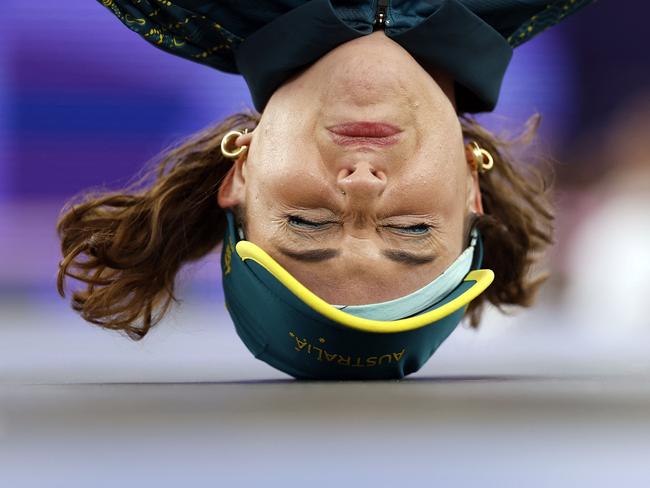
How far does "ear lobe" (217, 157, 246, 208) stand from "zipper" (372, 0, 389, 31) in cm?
33

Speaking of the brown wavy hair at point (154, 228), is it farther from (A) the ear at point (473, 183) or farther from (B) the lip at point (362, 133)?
(B) the lip at point (362, 133)

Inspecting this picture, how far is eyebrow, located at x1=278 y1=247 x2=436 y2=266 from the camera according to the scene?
1608 millimetres

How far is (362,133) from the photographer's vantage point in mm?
1622

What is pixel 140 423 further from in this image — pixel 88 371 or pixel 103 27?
pixel 103 27

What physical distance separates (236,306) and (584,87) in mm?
3262

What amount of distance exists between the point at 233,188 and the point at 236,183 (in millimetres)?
13

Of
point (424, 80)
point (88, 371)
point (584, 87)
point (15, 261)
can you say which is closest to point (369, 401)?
point (424, 80)

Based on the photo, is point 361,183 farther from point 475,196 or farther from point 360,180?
point 475,196

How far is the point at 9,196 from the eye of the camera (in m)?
3.96

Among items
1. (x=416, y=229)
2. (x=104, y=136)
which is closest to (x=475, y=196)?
(x=416, y=229)

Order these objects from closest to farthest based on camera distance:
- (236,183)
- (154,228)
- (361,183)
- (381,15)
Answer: (361,183) < (381,15) < (236,183) < (154,228)

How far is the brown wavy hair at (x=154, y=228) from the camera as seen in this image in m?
1.91

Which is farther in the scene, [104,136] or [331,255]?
[104,136]

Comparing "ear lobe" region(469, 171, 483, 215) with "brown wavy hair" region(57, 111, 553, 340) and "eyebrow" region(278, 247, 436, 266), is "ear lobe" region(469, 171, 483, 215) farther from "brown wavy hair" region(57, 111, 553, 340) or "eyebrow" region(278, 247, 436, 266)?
"eyebrow" region(278, 247, 436, 266)
